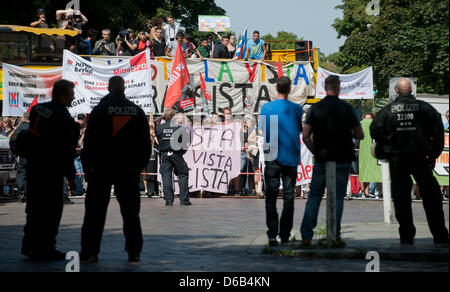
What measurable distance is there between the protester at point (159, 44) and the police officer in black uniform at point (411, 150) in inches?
599

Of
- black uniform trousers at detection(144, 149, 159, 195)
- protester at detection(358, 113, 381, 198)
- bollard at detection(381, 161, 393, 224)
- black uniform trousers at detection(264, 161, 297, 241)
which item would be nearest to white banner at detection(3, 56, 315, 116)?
black uniform trousers at detection(144, 149, 159, 195)

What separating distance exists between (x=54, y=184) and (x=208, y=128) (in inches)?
479

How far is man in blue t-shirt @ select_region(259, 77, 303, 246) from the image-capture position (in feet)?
33.1

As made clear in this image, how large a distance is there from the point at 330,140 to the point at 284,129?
30.7 inches

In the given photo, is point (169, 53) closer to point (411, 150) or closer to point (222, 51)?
point (222, 51)

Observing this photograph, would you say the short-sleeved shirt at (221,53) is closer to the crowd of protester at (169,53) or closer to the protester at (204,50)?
the crowd of protester at (169,53)

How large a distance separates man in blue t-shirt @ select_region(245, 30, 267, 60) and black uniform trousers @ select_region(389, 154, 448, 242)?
16724 millimetres

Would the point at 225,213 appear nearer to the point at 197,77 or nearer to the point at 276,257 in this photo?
the point at 276,257

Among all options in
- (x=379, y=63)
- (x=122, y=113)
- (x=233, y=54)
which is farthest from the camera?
(x=379, y=63)

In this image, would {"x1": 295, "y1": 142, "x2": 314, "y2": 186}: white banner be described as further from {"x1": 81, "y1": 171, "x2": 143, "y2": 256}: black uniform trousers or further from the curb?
{"x1": 81, "y1": 171, "x2": 143, "y2": 256}: black uniform trousers
